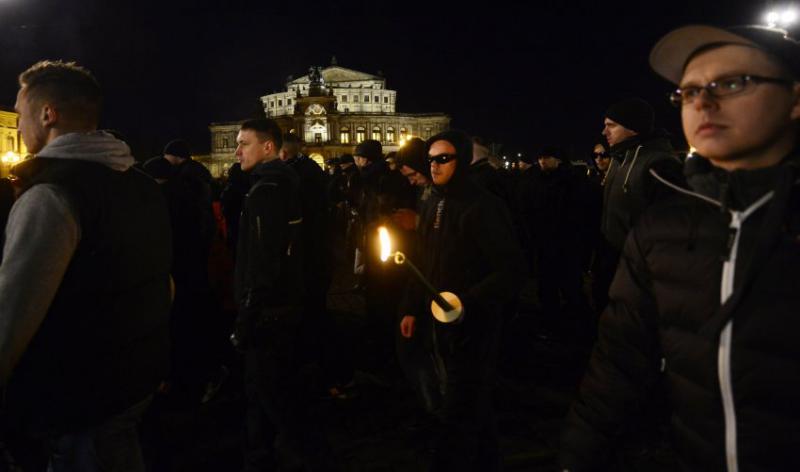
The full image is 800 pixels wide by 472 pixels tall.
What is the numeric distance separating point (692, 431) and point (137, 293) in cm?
236

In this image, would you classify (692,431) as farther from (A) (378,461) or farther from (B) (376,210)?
(B) (376,210)

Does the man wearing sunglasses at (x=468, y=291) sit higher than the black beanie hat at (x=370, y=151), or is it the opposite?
the black beanie hat at (x=370, y=151)

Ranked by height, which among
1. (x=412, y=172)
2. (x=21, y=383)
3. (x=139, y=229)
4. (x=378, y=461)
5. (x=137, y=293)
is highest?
(x=412, y=172)

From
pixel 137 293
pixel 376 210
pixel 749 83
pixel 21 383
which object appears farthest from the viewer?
pixel 376 210

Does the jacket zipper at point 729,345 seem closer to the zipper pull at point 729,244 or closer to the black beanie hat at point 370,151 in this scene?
the zipper pull at point 729,244

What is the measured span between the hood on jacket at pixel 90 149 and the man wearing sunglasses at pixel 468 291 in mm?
1969

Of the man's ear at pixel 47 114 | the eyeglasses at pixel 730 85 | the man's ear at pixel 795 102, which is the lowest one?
the man's ear at pixel 795 102

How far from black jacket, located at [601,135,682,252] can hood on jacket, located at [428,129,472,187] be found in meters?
1.34

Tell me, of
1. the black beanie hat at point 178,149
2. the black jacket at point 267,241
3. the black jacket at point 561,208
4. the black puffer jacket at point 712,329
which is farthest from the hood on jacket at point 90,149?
the black jacket at point 561,208

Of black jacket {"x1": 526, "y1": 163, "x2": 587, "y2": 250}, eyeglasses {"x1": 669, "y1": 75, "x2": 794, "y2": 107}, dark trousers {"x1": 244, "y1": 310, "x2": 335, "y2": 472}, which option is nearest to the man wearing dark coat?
dark trousers {"x1": 244, "y1": 310, "x2": 335, "y2": 472}

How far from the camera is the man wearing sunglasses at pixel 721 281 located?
4.96 ft

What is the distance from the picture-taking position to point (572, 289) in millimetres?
7988

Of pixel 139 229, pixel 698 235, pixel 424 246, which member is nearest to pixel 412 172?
pixel 424 246

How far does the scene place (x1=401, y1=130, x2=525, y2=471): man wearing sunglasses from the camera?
11.6 feet
